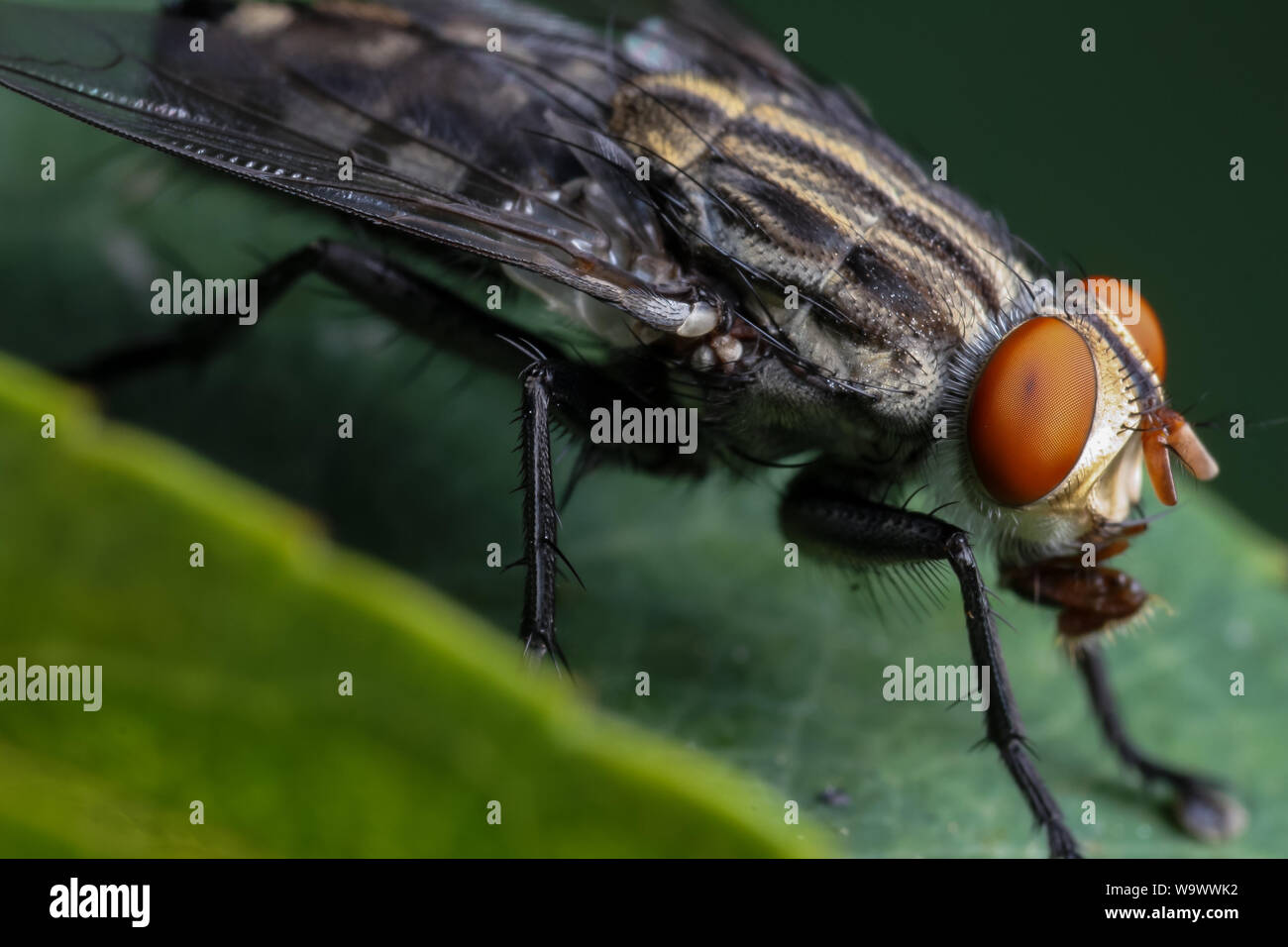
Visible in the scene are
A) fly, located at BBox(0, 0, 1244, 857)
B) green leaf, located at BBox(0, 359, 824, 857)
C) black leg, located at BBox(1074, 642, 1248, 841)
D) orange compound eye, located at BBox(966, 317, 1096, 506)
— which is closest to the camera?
green leaf, located at BBox(0, 359, 824, 857)

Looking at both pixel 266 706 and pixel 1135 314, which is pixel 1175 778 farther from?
pixel 266 706

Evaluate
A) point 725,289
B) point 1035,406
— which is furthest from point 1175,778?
point 725,289

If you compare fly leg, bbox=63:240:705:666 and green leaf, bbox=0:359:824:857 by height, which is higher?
fly leg, bbox=63:240:705:666

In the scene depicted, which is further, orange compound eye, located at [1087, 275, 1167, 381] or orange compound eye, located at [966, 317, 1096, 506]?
orange compound eye, located at [1087, 275, 1167, 381]

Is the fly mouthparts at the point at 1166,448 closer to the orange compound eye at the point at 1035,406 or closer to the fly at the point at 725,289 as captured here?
the fly at the point at 725,289

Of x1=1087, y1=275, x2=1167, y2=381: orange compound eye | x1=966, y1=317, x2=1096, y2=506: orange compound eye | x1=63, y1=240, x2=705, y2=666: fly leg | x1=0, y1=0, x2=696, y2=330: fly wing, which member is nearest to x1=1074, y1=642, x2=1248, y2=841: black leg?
x1=966, y1=317, x2=1096, y2=506: orange compound eye

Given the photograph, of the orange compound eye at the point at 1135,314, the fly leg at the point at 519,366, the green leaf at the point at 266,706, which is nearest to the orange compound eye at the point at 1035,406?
the orange compound eye at the point at 1135,314

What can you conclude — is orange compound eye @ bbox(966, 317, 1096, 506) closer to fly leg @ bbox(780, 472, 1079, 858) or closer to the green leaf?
fly leg @ bbox(780, 472, 1079, 858)
